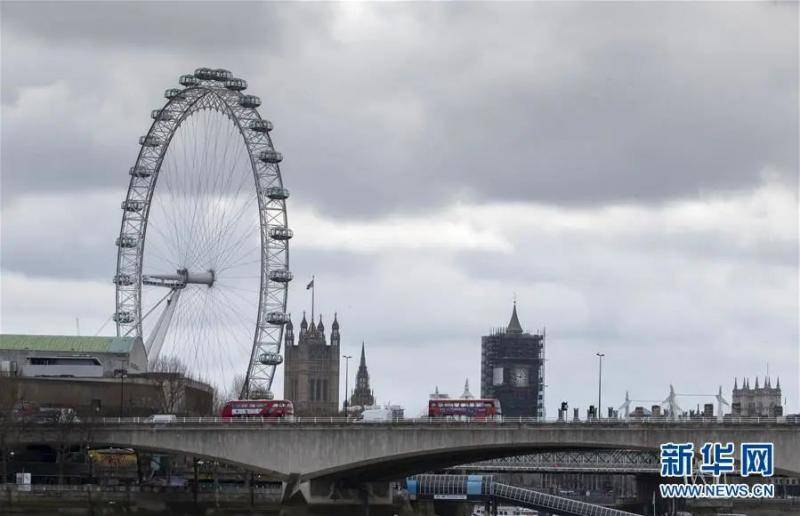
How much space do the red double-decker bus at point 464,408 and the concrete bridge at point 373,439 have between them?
5200 mm

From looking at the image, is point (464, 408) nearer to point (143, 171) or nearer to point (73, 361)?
point (143, 171)

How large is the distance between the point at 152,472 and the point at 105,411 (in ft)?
24.2

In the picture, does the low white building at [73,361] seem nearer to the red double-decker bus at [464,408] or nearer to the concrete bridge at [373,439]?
the concrete bridge at [373,439]

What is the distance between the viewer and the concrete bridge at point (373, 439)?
140500mm

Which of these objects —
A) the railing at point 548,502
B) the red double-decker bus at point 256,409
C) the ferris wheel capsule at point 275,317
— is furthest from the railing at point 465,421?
the railing at point 548,502

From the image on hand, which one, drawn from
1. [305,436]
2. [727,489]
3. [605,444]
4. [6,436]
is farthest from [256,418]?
[727,489]

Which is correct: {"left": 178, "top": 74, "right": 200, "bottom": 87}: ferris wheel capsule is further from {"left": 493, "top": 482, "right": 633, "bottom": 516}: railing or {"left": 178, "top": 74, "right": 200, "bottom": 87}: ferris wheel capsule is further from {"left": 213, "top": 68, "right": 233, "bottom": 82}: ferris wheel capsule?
{"left": 493, "top": 482, "right": 633, "bottom": 516}: railing

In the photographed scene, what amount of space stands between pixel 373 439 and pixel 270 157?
142 feet

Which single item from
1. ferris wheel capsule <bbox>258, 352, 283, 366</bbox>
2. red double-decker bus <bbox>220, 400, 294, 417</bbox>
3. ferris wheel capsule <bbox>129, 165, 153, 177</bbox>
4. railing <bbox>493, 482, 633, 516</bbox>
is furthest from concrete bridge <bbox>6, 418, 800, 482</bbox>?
ferris wheel capsule <bbox>129, 165, 153, 177</bbox>

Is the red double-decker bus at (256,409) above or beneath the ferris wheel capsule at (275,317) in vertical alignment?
beneath

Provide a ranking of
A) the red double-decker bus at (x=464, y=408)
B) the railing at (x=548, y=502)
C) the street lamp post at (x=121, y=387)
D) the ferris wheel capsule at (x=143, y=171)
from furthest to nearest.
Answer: the ferris wheel capsule at (x=143, y=171)
the street lamp post at (x=121, y=387)
the railing at (x=548, y=502)
the red double-decker bus at (x=464, y=408)

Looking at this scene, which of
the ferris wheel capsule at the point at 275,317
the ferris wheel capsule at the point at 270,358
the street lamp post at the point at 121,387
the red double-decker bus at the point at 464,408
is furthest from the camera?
the ferris wheel capsule at the point at 275,317

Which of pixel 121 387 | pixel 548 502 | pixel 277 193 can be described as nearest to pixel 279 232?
pixel 277 193

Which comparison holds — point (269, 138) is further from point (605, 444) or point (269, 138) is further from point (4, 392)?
point (605, 444)
